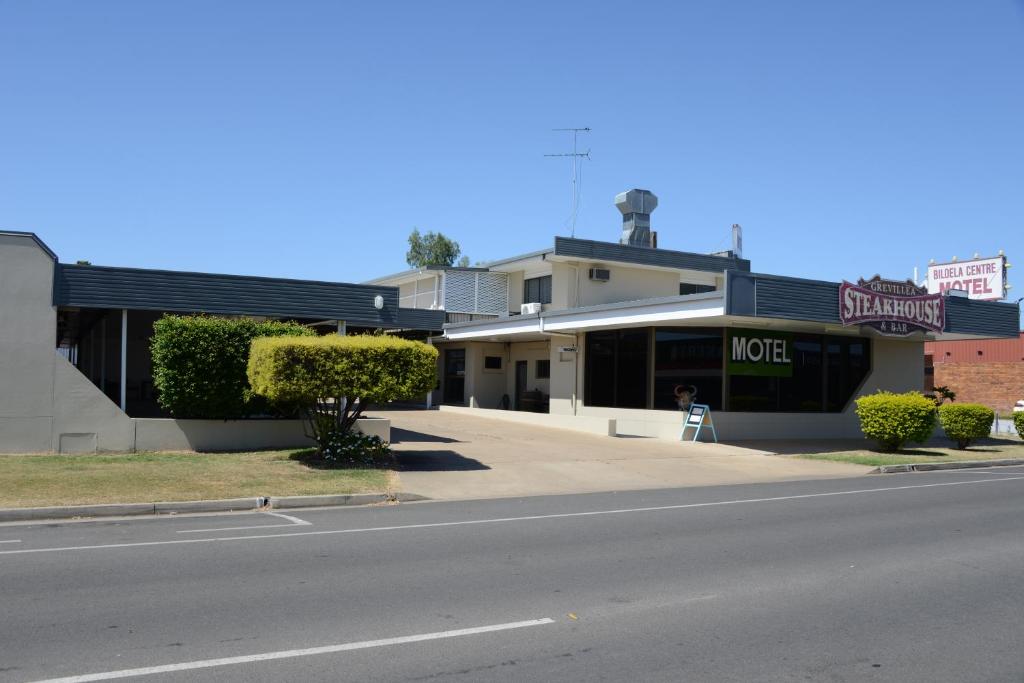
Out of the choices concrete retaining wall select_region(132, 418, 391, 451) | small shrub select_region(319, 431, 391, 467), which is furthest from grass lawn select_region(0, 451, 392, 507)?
concrete retaining wall select_region(132, 418, 391, 451)

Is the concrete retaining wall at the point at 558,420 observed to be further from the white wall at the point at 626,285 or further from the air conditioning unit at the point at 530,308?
the white wall at the point at 626,285

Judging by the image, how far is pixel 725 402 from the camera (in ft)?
80.1

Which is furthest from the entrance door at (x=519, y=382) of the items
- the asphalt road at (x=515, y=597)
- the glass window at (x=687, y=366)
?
the asphalt road at (x=515, y=597)

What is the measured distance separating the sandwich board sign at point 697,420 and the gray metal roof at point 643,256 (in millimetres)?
7803

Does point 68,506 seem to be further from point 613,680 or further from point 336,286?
point 336,286

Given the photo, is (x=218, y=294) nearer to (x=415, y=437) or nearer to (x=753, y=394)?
(x=415, y=437)

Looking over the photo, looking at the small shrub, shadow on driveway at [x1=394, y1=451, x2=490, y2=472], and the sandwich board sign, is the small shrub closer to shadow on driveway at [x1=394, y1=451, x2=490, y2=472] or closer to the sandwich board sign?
shadow on driveway at [x1=394, y1=451, x2=490, y2=472]

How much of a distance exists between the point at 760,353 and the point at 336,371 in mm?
13639

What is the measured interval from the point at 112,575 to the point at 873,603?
268 inches

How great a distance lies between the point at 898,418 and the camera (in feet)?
72.6

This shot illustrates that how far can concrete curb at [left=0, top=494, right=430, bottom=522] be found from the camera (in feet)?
37.8

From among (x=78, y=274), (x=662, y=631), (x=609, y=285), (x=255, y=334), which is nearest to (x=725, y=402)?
(x=609, y=285)

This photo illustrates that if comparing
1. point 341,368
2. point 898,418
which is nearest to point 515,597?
point 341,368

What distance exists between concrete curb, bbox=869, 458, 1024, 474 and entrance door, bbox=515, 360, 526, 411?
15.5 meters
